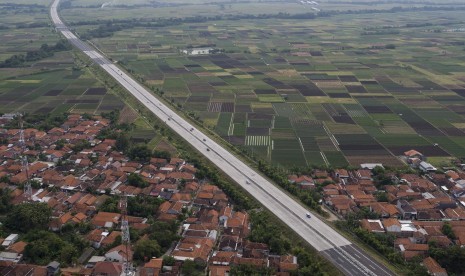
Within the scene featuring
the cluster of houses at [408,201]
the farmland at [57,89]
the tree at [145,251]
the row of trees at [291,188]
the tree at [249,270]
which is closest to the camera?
the tree at [249,270]

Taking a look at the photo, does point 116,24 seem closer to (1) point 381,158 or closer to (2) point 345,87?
(2) point 345,87

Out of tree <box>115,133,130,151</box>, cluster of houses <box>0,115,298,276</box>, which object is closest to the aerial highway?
cluster of houses <box>0,115,298,276</box>

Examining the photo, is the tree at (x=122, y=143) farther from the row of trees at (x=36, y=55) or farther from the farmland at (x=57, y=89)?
the row of trees at (x=36, y=55)

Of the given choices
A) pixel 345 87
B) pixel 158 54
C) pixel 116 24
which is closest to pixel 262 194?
pixel 345 87

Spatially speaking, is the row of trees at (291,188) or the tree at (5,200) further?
the row of trees at (291,188)

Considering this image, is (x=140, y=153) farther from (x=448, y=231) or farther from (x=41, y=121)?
(x=448, y=231)

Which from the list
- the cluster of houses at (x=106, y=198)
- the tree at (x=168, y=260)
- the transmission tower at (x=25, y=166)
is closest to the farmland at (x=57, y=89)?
the cluster of houses at (x=106, y=198)

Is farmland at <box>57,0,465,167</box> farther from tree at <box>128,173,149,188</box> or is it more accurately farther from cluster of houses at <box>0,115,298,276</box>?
tree at <box>128,173,149,188</box>
